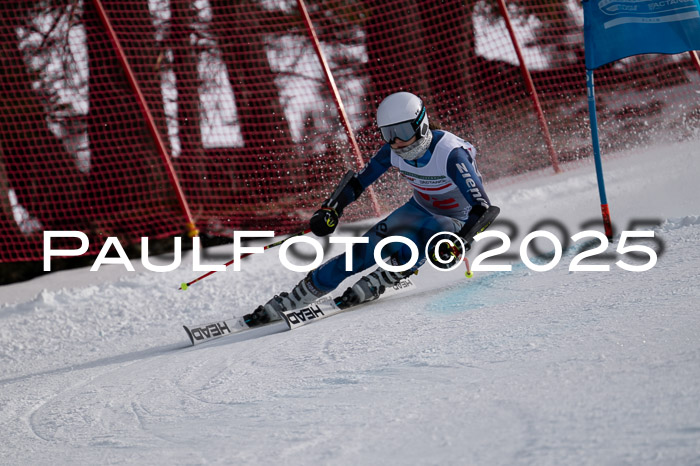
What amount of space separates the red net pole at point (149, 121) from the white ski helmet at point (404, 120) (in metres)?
3.14

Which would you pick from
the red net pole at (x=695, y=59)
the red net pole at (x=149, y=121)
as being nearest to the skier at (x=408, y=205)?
the red net pole at (x=149, y=121)

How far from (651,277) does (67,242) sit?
5477 millimetres

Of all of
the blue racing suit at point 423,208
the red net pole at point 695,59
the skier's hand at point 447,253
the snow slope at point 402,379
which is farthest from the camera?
the red net pole at point 695,59

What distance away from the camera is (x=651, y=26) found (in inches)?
194

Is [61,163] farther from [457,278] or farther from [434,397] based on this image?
[434,397]

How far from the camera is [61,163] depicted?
26.1ft

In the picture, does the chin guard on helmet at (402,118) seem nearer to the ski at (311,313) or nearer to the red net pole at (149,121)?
the ski at (311,313)

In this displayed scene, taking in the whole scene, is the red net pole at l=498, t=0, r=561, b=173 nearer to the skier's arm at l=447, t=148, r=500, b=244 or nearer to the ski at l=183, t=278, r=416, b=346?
the skier's arm at l=447, t=148, r=500, b=244

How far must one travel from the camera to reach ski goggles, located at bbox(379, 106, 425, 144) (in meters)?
4.62

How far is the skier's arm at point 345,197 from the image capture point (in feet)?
16.4

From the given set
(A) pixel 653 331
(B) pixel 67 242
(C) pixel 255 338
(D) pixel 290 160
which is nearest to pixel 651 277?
(A) pixel 653 331

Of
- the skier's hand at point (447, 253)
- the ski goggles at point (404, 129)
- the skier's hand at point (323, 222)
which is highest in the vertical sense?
the ski goggles at point (404, 129)

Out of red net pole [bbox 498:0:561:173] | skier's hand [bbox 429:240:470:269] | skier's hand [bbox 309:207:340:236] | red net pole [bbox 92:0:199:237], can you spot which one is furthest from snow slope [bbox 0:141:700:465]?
red net pole [bbox 498:0:561:173]

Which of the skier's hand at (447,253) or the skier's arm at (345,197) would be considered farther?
the skier's arm at (345,197)
